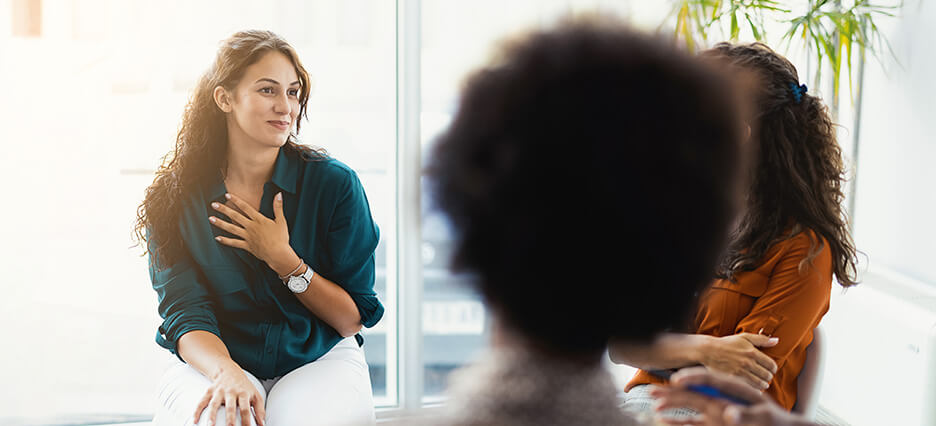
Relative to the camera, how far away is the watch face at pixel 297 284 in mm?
1742

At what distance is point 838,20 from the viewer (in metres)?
2.13

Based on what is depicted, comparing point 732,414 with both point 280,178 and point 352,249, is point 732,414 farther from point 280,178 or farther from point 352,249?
point 280,178

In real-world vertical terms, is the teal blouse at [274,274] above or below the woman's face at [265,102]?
below

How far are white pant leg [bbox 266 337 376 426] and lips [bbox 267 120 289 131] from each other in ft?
1.94

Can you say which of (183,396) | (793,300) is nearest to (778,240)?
(793,300)

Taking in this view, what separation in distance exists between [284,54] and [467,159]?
4.42 ft

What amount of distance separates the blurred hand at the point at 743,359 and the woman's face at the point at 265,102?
1143 millimetres

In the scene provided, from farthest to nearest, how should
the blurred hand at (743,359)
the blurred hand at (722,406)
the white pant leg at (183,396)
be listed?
the white pant leg at (183,396) → the blurred hand at (743,359) → the blurred hand at (722,406)

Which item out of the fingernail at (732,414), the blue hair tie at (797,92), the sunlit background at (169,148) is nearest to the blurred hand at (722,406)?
the fingernail at (732,414)

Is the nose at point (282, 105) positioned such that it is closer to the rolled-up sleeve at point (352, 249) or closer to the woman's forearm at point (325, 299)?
the rolled-up sleeve at point (352, 249)

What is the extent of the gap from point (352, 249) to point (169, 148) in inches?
37.9

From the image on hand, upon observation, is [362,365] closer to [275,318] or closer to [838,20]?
[275,318]

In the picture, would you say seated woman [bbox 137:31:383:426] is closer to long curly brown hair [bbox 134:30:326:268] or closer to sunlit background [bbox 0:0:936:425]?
long curly brown hair [bbox 134:30:326:268]

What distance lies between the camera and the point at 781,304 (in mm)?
1370
